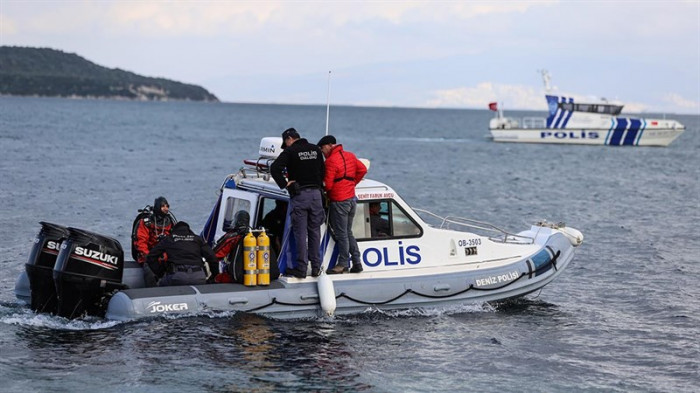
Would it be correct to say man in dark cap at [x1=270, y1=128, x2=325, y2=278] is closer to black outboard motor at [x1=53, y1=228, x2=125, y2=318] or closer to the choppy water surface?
the choppy water surface

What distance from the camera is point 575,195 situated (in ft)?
122

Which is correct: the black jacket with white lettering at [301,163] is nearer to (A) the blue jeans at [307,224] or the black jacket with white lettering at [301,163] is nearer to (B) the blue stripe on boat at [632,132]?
(A) the blue jeans at [307,224]

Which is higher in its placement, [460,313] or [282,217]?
[282,217]

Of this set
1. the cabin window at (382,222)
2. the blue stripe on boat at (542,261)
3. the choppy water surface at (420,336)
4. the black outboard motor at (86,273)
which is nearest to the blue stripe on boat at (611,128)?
the choppy water surface at (420,336)

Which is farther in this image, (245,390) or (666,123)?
(666,123)

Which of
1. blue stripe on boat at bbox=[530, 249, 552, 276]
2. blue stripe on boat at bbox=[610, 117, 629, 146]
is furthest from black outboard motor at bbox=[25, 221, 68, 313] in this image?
blue stripe on boat at bbox=[610, 117, 629, 146]

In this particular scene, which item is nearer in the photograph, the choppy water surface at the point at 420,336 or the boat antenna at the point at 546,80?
the choppy water surface at the point at 420,336

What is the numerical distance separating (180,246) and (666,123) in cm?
6613

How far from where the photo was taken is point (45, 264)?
1206 cm

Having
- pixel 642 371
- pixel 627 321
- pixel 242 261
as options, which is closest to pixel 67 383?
pixel 242 261

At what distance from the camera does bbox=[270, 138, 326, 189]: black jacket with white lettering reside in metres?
12.4

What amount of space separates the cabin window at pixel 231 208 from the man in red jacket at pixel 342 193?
1.44 metres

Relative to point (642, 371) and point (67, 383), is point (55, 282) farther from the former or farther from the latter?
point (642, 371)

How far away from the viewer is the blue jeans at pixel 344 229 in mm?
12859
